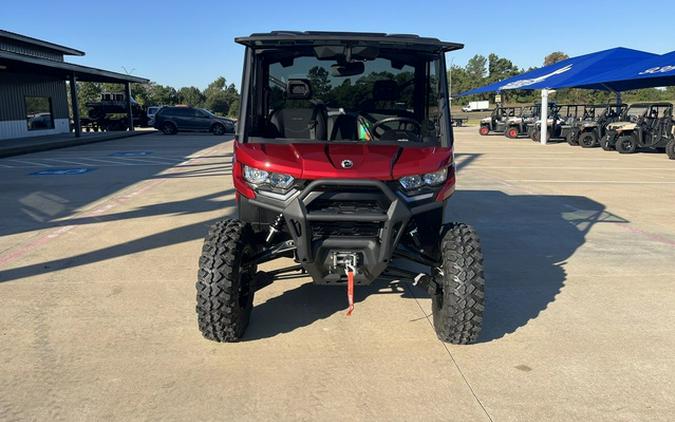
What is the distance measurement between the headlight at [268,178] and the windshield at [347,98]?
0.72 meters

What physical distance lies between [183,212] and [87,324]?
4.27 m

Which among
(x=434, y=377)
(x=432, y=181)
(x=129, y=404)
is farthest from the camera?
(x=432, y=181)

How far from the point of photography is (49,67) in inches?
842

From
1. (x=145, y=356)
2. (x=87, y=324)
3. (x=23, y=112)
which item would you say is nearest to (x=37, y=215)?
(x=87, y=324)

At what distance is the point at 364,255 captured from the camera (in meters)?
3.44

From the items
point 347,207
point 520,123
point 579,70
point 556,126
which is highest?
point 579,70

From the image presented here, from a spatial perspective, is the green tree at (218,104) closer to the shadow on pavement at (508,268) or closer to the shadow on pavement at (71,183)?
the shadow on pavement at (71,183)

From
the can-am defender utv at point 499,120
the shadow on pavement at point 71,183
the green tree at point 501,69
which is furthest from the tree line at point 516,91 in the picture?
the shadow on pavement at point 71,183

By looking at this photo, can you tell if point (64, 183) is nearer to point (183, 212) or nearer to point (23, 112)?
point (183, 212)

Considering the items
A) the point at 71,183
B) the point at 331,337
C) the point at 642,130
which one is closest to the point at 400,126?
the point at 331,337

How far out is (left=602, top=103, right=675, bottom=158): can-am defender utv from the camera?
1741 cm

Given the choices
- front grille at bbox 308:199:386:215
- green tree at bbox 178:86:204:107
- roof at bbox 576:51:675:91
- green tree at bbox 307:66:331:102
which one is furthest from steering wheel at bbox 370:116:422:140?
green tree at bbox 178:86:204:107

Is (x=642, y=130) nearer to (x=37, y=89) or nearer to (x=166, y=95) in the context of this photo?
(x=37, y=89)

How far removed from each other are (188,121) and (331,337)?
28454 mm
